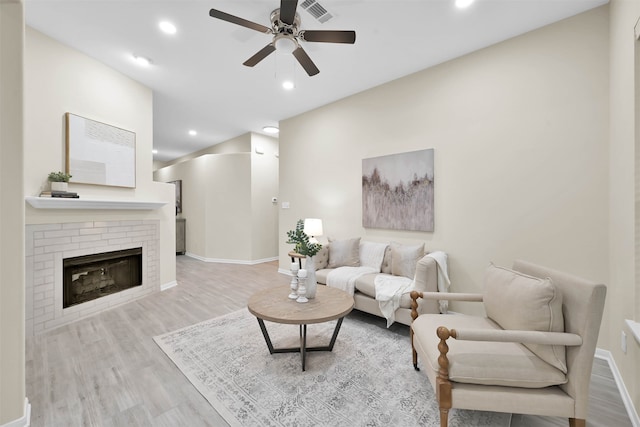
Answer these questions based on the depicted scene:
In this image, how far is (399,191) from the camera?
344 centimetres

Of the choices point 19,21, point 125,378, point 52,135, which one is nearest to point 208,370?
point 125,378

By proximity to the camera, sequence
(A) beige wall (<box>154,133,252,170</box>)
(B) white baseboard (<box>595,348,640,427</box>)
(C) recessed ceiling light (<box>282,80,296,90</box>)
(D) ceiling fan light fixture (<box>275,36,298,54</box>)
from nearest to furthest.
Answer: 1. (B) white baseboard (<box>595,348,640,427</box>)
2. (D) ceiling fan light fixture (<box>275,36,298,54</box>)
3. (C) recessed ceiling light (<box>282,80,296,90</box>)
4. (A) beige wall (<box>154,133,252,170</box>)

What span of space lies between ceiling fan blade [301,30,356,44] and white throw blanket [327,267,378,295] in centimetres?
234

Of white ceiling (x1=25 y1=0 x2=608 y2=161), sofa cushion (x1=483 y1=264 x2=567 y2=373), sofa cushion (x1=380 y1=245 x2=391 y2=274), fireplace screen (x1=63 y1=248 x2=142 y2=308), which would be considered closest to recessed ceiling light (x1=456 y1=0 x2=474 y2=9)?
white ceiling (x1=25 y1=0 x2=608 y2=161)

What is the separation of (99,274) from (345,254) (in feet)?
→ 10.5

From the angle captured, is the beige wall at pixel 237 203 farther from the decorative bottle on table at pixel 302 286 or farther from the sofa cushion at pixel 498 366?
the sofa cushion at pixel 498 366

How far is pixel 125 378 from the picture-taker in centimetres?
191

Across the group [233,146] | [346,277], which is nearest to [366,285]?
[346,277]

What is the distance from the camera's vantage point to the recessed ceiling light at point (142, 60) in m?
3.10

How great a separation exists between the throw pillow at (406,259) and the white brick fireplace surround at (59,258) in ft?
11.5

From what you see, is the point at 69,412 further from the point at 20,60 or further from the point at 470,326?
the point at 470,326

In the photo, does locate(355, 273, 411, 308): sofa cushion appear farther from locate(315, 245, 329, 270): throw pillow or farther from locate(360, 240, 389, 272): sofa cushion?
locate(315, 245, 329, 270): throw pillow

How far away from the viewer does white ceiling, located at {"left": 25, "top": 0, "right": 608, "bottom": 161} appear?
230 cm

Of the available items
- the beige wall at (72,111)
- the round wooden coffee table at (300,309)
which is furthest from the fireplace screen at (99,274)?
the round wooden coffee table at (300,309)
